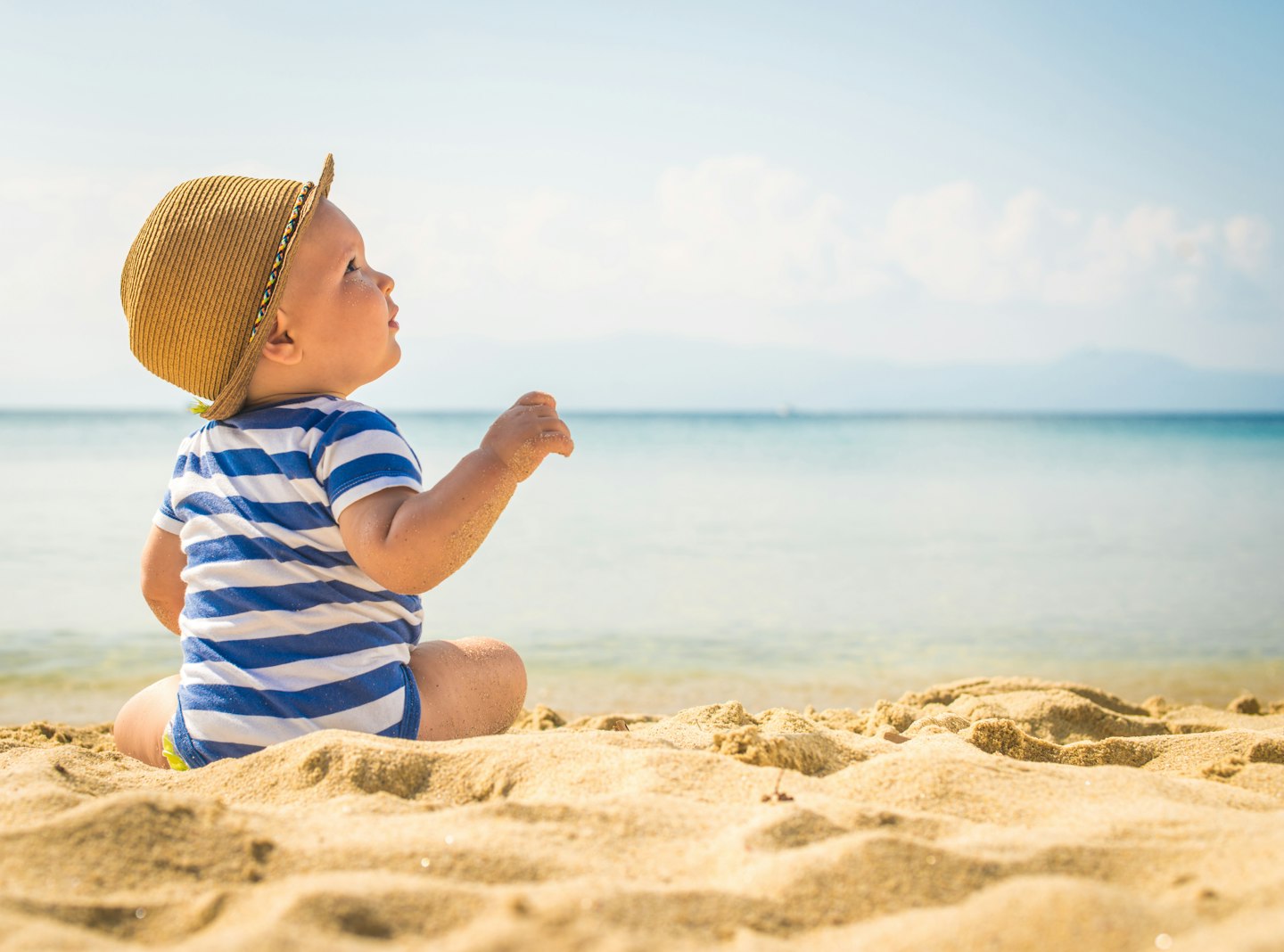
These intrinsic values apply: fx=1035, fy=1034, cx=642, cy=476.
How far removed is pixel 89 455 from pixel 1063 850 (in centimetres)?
2163

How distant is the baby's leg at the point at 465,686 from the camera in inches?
78.9

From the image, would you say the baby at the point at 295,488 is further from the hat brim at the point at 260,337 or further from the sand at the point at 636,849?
the sand at the point at 636,849

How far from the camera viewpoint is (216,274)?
6.29 feet

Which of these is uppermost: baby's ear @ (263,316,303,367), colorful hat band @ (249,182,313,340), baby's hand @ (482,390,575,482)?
colorful hat band @ (249,182,313,340)

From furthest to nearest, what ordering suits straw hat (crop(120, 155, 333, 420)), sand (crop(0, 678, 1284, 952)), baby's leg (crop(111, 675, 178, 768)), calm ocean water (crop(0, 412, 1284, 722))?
calm ocean water (crop(0, 412, 1284, 722)), baby's leg (crop(111, 675, 178, 768)), straw hat (crop(120, 155, 333, 420)), sand (crop(0, 678, 1284, 952))

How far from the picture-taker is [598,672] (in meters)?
4.42

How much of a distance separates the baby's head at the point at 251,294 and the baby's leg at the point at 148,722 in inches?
23.0

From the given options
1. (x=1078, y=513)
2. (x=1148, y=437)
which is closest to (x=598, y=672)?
(x=1078, y=513)

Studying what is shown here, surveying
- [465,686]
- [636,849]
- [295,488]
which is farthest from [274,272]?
[636,849]

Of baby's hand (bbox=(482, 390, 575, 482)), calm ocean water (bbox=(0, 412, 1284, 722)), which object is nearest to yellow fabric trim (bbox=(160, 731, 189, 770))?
baby's hand (bbox=(482, 390, 575, 482))

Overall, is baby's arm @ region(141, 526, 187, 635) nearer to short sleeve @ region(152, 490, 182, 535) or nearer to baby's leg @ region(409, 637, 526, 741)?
short sleeve @ region(152, 490, 182, 535)

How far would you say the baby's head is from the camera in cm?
192

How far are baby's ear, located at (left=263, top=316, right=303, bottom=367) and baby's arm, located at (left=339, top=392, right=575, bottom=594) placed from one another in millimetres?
386

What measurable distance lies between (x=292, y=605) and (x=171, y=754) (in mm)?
410
